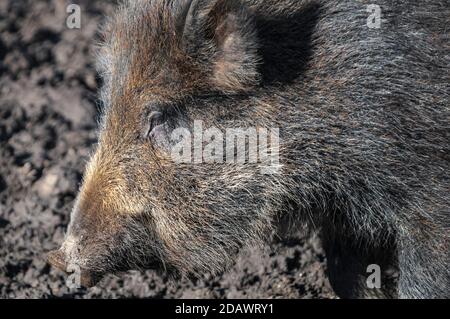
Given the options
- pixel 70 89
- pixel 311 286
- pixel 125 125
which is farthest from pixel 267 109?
pixel 70 89

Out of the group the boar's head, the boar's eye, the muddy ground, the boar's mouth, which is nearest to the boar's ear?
the boar's head

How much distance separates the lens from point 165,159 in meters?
4.16

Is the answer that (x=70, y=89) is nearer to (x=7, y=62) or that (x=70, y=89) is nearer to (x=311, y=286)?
(x=7, y=62)

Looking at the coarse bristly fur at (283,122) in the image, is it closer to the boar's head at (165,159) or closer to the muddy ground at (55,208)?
the boar's head at (165,159)

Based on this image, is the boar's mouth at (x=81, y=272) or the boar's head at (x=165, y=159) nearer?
the boar's head at (x=165, y=159)

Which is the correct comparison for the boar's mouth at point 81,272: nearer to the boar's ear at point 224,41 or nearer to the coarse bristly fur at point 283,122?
the coarse bristly fur at point 283,122

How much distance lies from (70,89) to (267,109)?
7.12 feet

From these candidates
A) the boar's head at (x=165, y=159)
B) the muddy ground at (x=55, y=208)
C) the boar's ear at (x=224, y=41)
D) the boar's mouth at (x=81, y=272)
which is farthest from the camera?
the muddy ground at (x=55, y=208)

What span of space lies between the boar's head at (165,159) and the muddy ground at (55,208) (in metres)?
1.01

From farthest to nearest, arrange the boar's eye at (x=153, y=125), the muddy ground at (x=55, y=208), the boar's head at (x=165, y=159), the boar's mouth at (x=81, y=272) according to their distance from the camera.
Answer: the muddy ground at (x=55, y=208)
the boar's mouth at (x=81, y=272)
the boar's eye at (x=153, y=125)
the boar's head at (x=165, y=159)

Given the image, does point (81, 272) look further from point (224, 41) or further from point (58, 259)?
point (224, 41)

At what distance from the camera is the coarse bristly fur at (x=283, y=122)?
4.12 metres

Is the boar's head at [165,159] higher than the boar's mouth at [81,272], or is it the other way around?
the boar's head at [165,159]

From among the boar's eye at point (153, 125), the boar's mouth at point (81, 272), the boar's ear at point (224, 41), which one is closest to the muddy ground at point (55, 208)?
the boar's mouth at point (81, 272)
